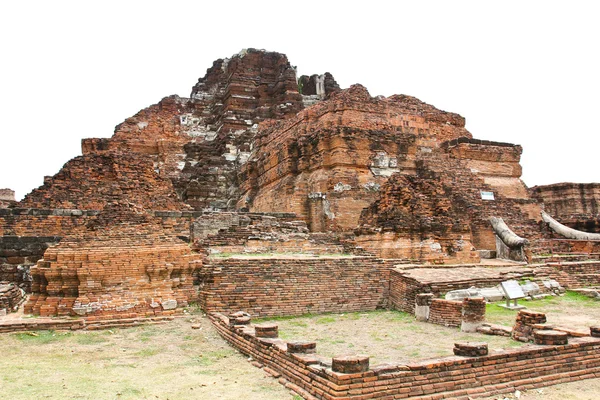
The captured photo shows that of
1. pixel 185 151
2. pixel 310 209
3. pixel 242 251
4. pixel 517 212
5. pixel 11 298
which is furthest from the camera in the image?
pixel 185 151

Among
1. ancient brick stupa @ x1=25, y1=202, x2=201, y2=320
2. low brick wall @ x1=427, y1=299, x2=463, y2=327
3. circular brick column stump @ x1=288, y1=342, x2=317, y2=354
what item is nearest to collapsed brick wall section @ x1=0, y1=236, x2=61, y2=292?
ancient brick stupa @ x1=25, y1=202, x2=201, y2=320

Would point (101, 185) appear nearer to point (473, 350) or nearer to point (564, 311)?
point (473, 350)

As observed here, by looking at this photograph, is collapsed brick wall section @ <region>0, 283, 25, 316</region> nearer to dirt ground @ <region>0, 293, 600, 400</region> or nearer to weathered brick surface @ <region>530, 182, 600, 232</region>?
dirt ground @ <region>0, 293, 600, 400</region>

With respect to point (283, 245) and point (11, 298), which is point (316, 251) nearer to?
point (283, 245)

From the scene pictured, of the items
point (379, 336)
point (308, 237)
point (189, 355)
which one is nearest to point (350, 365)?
point (189, 355)

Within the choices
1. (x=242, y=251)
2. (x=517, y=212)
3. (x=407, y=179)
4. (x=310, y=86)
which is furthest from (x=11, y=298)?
(x=310, y=86)

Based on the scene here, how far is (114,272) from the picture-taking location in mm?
9523

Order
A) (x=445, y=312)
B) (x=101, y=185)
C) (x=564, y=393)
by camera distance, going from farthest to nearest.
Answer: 1. (x=101, y=185)
2. (x=445, y=312)
3. (x=564, y=393)

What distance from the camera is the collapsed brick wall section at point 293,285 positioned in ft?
33.6

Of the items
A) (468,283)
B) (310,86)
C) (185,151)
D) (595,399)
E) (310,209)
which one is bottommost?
(595,399)

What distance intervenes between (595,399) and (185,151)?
2269cm

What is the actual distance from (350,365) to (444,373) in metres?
1.20

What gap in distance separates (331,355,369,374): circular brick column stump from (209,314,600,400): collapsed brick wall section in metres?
0.05

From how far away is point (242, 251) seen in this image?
523 inches
